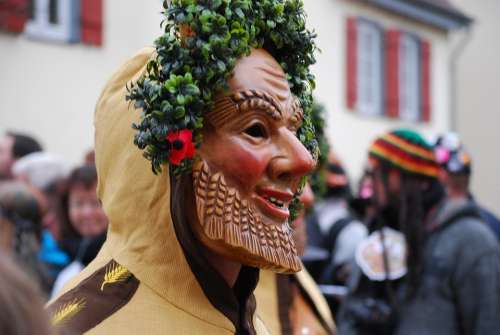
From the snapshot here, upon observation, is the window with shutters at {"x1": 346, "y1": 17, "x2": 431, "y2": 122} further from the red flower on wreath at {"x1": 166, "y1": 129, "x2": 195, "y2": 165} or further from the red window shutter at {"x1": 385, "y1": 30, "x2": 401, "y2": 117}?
the red flower on wreath at {"x1": 166, "y1": 129, "x2": 195, "y2": 165}

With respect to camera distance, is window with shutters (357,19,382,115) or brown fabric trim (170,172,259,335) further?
window with shutters (357,19,382,115)

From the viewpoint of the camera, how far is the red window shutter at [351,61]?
46.8 feet

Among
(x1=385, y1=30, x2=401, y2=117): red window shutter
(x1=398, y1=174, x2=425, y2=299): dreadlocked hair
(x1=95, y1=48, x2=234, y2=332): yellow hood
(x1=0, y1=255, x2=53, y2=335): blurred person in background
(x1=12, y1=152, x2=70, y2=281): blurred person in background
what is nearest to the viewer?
(x1=0, y1=255, x2=53, y2=335): blurred person in background

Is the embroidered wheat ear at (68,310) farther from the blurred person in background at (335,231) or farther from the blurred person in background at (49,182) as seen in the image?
the blurred person in background at (335,231)

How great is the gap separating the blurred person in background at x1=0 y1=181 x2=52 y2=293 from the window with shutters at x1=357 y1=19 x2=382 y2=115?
10960 millimetres

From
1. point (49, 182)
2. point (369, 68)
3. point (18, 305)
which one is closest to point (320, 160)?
point (49, 182)

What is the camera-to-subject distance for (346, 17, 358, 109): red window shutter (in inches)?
561

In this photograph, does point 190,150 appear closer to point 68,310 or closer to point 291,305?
point 68,310

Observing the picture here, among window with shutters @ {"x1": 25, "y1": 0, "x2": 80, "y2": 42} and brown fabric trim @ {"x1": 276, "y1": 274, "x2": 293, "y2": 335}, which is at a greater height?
brown fabric trim @ {"x1": 276, "y1": 274, "x2": 293, "y2": 335}

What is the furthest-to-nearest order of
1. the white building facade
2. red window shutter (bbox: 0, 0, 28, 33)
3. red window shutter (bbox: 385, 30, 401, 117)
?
red window shutter (bbox: 385, 30, 401, 117)
the white building facade
red window shutter (bbox: 0, 0, 28, 33)

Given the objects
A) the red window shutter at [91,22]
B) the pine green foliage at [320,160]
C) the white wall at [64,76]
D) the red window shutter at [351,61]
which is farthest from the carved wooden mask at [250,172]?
the red window shutter at [351,61]

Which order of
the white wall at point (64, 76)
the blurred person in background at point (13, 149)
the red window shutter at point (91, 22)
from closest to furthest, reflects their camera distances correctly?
the blurred person in background at point (13, 149) < the white wall at point (64, 76) < the red window shutter at point (91, 22)

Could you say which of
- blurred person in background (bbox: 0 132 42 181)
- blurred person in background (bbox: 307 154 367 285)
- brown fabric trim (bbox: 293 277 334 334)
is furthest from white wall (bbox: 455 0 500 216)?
brown fabric trim (bbox: 293 277 334 334)

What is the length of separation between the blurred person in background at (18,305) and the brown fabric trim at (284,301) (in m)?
2.29
